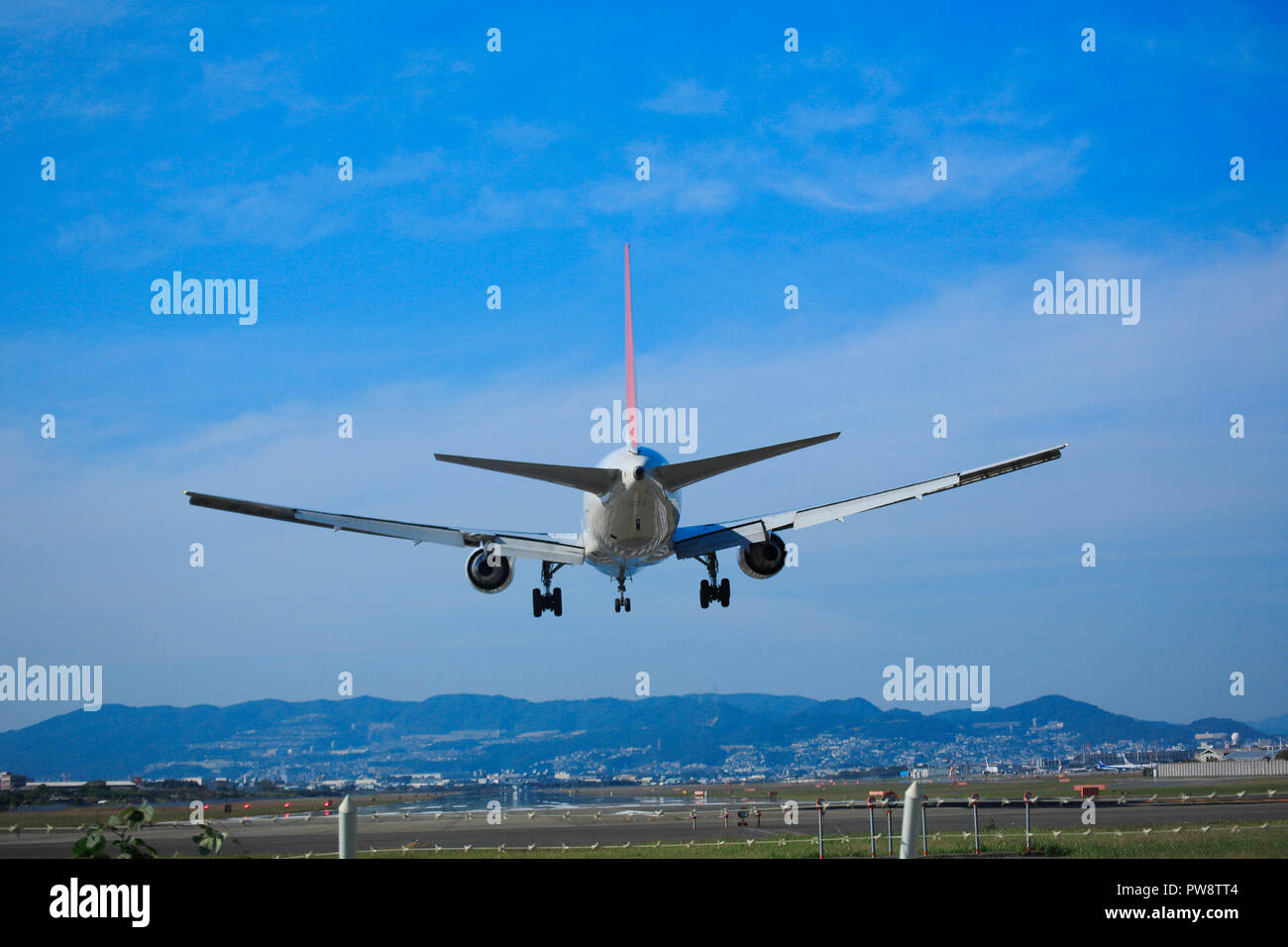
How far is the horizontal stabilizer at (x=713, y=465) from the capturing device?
31.2 metres

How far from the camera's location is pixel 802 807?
194 feet

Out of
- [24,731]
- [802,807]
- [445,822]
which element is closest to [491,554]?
[445,822]

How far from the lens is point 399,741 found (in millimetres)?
118000

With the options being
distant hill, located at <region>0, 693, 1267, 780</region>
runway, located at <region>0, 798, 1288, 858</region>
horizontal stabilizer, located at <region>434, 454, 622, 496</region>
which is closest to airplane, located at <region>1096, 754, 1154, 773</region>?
distant hill, located at <region>0, 693, 1267, 780</region>

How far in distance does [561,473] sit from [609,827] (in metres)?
23.2

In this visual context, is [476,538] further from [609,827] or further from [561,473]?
[609,827]

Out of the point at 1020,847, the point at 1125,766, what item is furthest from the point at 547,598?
the point at 1125,766

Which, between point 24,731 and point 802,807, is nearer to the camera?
point 802,807

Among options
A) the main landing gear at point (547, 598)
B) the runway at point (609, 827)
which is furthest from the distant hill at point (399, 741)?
the main landing gear at point (547, 598)

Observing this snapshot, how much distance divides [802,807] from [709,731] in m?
142

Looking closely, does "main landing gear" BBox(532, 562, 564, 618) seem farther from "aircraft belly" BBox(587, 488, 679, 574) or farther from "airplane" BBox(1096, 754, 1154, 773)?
Result: "airplane" BBox(1096, 754, 1154, 773)

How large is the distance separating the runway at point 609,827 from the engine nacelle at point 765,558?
10041 millimetres

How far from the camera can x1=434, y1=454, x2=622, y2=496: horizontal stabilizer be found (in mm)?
31375
